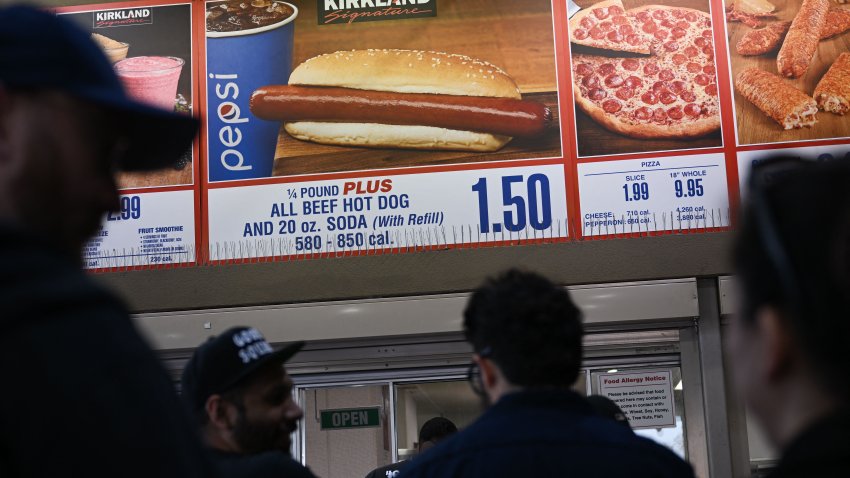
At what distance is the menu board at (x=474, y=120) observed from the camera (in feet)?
24.3

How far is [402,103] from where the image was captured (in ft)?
25.0

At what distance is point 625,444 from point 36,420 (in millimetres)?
1502

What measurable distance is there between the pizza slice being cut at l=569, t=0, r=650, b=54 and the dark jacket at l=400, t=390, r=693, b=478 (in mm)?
5760

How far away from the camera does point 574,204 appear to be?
7422 millimetres

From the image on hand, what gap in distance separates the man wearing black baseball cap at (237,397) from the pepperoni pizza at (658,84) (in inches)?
207

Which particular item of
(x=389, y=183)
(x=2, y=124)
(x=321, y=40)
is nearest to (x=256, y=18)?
(x=321, y=40)

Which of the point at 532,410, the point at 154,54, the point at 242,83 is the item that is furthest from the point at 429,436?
the point at 532,410

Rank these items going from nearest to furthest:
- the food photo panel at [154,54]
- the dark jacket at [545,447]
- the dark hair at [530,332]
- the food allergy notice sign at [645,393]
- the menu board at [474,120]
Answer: the dark jacket at [545,447] < the dark hair at [530,332] < the food allergy notice sign at [645,393] < the menu board at [474,120] < the food photo panel at [154,54]

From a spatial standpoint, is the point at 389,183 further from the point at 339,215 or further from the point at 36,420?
the point at 36,420

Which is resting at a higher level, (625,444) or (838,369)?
(838,369)

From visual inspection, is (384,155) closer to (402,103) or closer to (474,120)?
(402,103)

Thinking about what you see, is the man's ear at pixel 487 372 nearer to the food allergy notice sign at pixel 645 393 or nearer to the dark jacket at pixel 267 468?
the dark jacket at pixel 267 468
